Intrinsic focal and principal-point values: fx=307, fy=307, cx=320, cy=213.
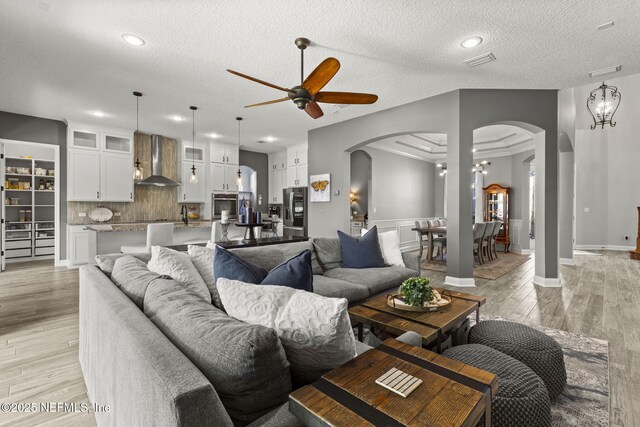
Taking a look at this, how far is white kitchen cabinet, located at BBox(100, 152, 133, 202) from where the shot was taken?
6230 mm

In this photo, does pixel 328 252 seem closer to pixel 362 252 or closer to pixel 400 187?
pixel 362 252

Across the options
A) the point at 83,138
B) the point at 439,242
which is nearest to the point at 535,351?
the point at 439,242

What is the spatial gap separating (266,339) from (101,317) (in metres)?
1.05

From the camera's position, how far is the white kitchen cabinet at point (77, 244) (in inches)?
227

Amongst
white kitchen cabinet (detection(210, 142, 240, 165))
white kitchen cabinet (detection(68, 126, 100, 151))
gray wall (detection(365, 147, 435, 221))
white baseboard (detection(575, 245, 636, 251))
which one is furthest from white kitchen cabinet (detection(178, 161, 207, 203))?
white baseboard (detection(575, 245, 636, 251))

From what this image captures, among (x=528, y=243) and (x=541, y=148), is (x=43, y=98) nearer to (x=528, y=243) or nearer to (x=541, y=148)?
(x=541, y=148)

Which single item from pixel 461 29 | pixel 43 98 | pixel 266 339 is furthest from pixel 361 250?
pixel 43 98

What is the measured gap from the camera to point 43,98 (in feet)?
15.7

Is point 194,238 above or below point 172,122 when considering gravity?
below

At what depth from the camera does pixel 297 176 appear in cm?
800

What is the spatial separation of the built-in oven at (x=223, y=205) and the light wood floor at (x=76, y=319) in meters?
3.09

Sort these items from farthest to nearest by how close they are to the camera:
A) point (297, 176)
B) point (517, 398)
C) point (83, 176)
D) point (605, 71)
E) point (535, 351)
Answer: point (297, 176), point (83, 176), point (605, 71), point (535, 351), point (517, 398)

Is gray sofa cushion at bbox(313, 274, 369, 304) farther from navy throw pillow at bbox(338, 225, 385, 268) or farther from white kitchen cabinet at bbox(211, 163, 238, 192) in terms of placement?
white kitchen cabinet at bbox(211, 163, 238, 192)

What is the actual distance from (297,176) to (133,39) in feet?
16.8
